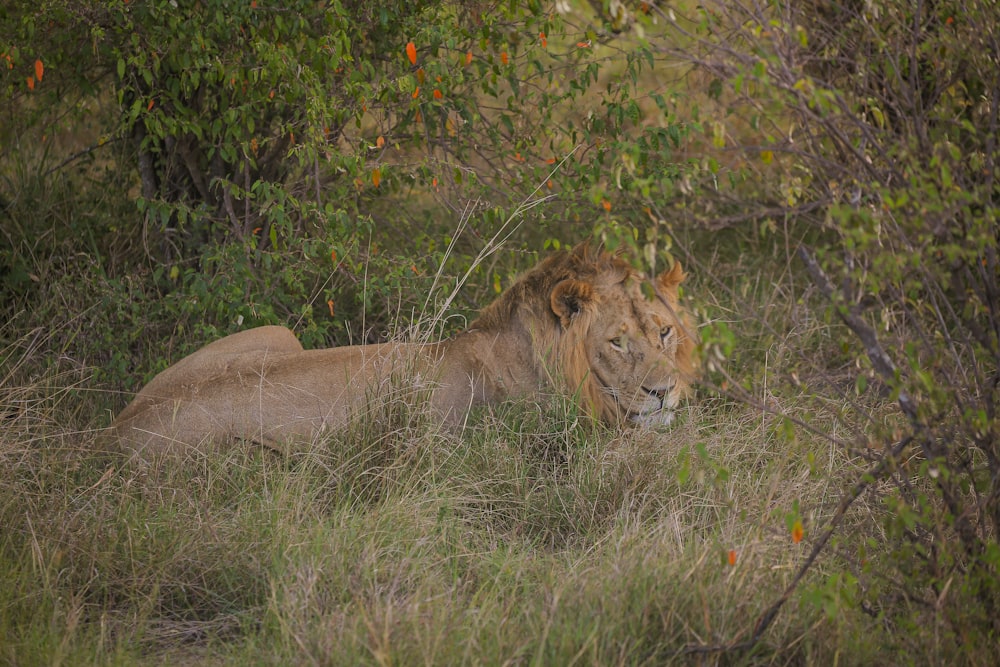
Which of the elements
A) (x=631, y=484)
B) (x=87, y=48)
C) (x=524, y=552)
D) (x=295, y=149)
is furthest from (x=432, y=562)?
(x=87, y=48)

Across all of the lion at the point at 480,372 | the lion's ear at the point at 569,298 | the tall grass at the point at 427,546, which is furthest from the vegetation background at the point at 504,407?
the lion's ear at the point at 569,298

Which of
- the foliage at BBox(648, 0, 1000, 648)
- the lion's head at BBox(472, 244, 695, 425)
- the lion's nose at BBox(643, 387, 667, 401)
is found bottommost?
the lion's nose at BBox(643, 387, 667, 401)

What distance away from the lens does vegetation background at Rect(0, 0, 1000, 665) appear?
Result: 281cm

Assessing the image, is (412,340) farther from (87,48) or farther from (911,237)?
(87,48)

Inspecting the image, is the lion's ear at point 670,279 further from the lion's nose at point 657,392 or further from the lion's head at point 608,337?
the lion's nose at point 657,392

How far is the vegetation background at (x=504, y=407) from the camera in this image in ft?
9.21

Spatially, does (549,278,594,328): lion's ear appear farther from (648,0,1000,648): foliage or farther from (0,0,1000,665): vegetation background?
(648,0,1000,648): foliage

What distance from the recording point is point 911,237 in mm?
2822

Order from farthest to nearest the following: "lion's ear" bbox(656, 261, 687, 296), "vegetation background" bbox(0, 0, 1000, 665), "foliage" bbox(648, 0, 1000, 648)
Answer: "lion's ear" bbox(656, 261, 687, 296) < "vegetation background" bbox(0, 0, 1000, 665) < "foliage" bbox(648, 0, 1000, 648)

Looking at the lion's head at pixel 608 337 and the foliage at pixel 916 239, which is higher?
the foliage at pixel 916 239

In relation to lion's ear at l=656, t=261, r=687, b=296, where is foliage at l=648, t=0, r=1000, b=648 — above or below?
above

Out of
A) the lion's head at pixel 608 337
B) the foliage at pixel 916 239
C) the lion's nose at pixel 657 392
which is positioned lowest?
the lion's nose at pixel 657 392

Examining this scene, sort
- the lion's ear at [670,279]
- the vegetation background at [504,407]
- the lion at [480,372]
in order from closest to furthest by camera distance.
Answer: the vegetation background at [504,407] → the lion at [480,372] → the lion's ear at [670,279]

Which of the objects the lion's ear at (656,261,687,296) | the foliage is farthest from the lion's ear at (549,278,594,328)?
the foliage
